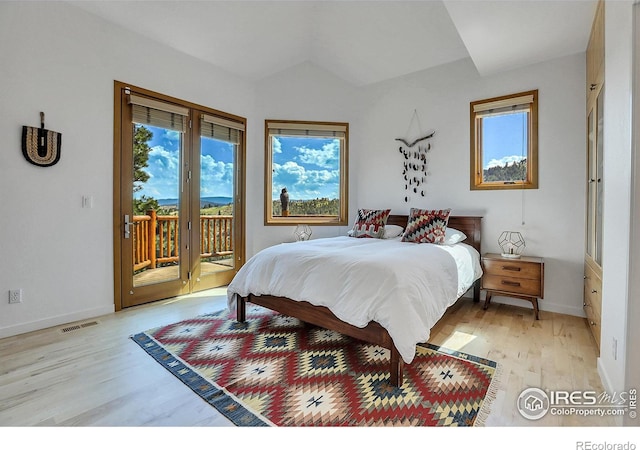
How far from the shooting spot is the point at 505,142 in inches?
141

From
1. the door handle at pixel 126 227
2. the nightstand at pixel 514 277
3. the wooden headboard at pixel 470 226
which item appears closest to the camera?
the nightstand at pixel 514 277

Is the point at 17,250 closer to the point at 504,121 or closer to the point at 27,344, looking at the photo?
the point at 27,344

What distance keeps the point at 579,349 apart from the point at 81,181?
4496 millimetres

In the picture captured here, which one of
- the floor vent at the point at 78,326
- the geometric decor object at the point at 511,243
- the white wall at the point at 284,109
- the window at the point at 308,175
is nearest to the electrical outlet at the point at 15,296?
the floor vent at the point at 78,326

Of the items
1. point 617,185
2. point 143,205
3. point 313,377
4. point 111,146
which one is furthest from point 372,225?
point 111,146

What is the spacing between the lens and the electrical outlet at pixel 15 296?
8.36 ft

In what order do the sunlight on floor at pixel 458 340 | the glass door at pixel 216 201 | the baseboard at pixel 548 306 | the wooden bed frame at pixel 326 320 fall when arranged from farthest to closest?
the glass door at pixel 216 201, the baseboard at pixel 548 306, the sunlight on floor at pixel 458 340, the wooden bed frame at pixel 326 320

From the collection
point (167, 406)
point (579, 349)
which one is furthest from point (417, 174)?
point (167, 406)

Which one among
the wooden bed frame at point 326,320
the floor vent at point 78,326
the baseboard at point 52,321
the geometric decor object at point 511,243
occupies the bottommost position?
the floor vent at point 78,326

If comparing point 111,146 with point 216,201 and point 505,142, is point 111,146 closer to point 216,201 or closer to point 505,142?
point 216,201

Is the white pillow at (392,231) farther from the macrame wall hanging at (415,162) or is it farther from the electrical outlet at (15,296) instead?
the electrical outlet at (15,296)

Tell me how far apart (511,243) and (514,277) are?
1.81 ft

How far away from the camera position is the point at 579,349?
2.35 m

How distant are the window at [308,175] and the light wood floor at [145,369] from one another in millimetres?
2044
